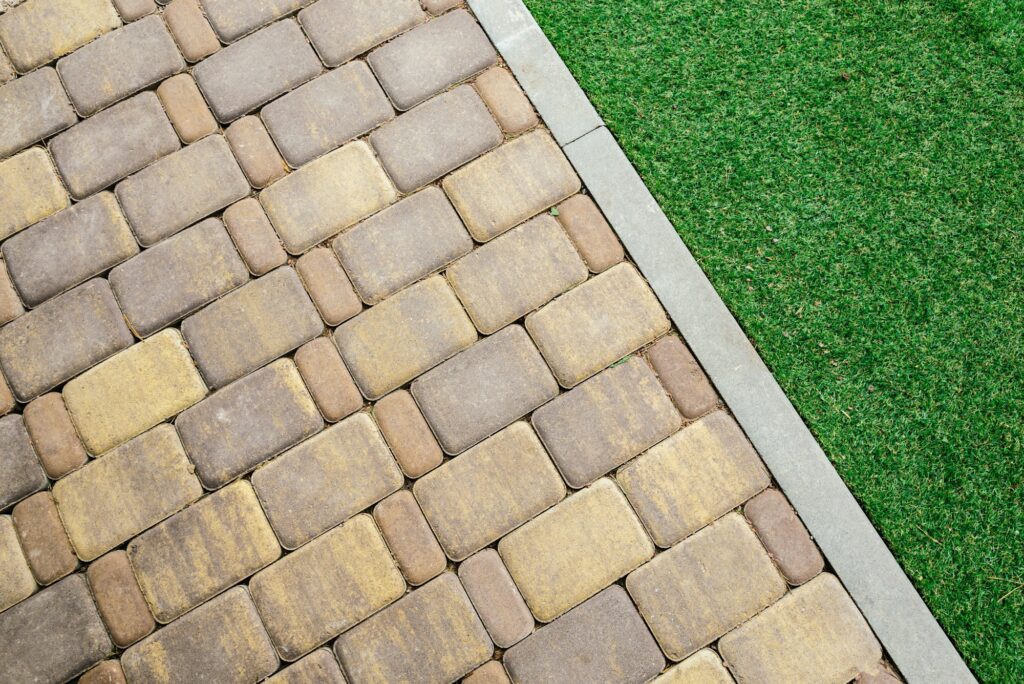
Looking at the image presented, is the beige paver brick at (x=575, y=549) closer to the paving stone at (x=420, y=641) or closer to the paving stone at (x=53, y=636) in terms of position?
the paving stone at (x=420, y=641)

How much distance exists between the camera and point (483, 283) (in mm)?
2475

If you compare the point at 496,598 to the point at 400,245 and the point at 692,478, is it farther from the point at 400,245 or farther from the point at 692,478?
the point at 400,245

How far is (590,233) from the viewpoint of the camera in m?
2.50

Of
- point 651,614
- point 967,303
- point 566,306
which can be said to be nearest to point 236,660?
point 651,614

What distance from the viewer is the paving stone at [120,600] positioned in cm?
231

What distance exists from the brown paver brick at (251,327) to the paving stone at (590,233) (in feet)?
3.06

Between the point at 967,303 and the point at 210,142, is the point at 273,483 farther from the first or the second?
the point at 967,303

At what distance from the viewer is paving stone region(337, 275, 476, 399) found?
7.96 ft

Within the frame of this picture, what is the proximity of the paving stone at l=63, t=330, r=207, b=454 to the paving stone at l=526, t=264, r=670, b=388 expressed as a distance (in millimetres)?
1203

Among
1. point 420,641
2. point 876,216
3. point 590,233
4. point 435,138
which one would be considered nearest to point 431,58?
point 435,138

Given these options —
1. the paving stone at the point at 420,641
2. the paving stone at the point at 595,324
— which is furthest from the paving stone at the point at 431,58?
the paving stone at the point at 420,641

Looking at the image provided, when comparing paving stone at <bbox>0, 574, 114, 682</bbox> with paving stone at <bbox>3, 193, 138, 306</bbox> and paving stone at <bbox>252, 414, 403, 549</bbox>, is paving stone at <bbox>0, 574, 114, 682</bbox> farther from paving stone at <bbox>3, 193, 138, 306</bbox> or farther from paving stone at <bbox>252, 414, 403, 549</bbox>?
paving stone at <bbox>3, 193, 138, 306</bbox>

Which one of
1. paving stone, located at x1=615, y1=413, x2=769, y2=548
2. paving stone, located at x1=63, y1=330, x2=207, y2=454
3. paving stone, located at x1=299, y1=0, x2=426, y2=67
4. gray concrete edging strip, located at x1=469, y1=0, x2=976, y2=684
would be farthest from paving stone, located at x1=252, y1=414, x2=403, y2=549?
paving stone, located at x1=299, y1=0, x2=426, y2=67

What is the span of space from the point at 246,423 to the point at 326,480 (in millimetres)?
338
